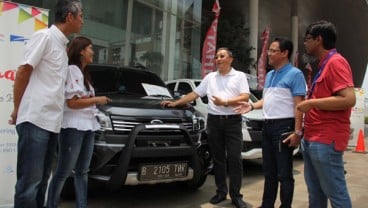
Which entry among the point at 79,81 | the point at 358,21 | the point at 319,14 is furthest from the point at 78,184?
the point at 358,21

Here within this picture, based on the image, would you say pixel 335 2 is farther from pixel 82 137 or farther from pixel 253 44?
pixel 82 137

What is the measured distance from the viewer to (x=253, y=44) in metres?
22.7

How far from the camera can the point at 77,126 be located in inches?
150

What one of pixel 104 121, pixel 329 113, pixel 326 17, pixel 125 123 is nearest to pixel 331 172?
pixel 329 113

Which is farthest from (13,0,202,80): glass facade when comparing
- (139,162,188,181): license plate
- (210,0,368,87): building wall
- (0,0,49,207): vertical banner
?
(210,0,368,87): building wall

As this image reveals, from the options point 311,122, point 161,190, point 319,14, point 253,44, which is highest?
point 319,14

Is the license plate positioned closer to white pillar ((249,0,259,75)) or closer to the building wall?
white pillar ((249,0,259,75))

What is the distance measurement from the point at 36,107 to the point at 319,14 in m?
36.3

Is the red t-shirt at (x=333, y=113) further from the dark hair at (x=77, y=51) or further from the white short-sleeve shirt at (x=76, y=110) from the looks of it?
the dark hair at (x=77, y=51)

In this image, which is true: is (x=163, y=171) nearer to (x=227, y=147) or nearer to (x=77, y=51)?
(x=227, y=147)

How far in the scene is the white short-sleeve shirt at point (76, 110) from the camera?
3.76 meters

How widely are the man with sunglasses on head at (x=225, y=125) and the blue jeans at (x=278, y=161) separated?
0.64 metres

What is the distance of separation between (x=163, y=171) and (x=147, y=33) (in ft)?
31.3

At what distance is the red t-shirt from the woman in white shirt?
1.88 metres
